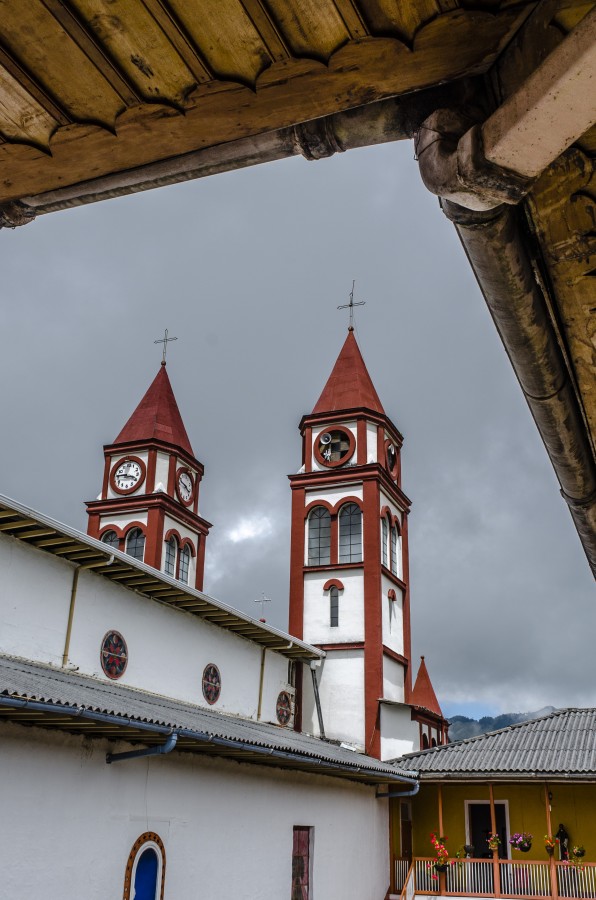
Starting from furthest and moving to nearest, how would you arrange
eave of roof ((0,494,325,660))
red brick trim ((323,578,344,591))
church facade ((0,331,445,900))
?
red brick trim ((323,578,344,591))
eave of roof ((0,494,325,660))
church facade ((0,331,445,900))

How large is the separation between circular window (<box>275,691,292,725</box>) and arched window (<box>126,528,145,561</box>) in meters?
8.45

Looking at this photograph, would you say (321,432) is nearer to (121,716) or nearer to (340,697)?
(340,697)

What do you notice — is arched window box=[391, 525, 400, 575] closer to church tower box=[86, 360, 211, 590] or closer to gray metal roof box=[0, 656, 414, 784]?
church tower box=[86, 360, 211, 590]

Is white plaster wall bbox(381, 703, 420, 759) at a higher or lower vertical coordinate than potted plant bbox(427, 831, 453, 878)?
higher

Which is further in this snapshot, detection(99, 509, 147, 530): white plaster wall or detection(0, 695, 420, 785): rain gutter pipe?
detection(99, 509, 147, 530): white plaster wall

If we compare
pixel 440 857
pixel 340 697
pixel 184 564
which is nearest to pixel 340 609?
pixel 340 697

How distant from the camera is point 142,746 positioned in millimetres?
12750

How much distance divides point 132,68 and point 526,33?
44.9 inches

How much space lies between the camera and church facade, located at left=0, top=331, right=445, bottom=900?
453 inches

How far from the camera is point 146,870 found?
42.0 ft

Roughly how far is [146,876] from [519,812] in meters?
11.9

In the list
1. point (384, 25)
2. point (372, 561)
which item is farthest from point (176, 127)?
point (372, 561)

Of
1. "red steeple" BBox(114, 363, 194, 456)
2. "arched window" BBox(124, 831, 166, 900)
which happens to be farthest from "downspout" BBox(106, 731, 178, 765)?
"red steeple" BBox(114, 363, 194, 456)

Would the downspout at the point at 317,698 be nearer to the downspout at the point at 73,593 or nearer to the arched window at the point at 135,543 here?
the arched window at the point at 135,543
